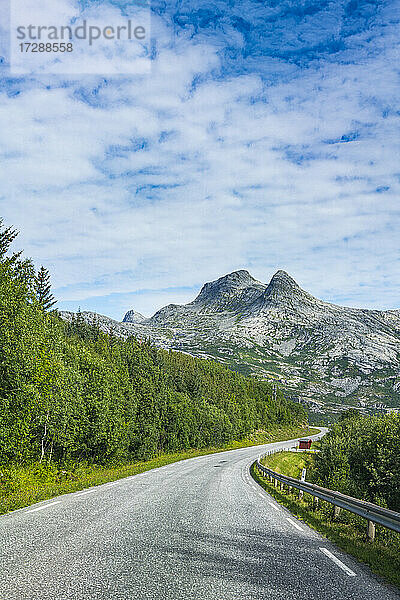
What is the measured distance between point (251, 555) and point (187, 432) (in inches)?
2584

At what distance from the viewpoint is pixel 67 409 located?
30.1 m

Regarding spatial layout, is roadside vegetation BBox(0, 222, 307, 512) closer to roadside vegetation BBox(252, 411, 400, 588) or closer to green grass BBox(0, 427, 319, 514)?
green grass BBox(0, 427, 319, 514)

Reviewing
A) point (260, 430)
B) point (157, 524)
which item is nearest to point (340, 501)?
point (157, 524)

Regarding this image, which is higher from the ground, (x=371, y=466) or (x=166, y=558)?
(x=166, y=558)

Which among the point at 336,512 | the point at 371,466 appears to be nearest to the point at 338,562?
the point at 336,512

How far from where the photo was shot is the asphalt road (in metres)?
5.98

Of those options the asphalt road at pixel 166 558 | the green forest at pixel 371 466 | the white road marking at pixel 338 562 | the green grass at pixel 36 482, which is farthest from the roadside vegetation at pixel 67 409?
the green forest at pixel 371 466

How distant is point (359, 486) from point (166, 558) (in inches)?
1362

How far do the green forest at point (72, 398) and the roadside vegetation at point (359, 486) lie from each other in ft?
41.9

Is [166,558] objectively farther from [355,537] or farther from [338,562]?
[355,537]

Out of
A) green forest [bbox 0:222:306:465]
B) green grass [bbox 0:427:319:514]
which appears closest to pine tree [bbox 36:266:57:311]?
green forest [bbox 0:222:306:465]

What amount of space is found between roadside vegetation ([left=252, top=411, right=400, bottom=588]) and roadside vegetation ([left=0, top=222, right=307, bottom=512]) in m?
9.63

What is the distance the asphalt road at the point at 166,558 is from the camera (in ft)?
19.6

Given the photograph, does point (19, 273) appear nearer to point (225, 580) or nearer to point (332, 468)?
point (225, 580)
